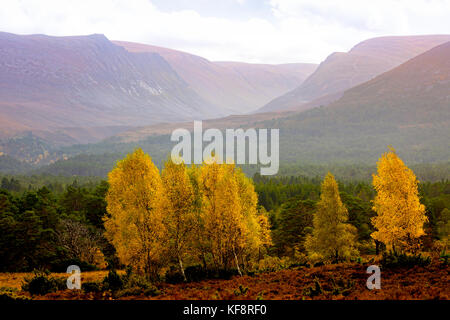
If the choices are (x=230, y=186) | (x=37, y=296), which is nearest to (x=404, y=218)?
(x=230, y=186)

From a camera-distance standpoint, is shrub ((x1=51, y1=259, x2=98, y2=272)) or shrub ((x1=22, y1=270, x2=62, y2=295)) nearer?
shrub ((x1=22, y1=270, x2=62, y2=295))

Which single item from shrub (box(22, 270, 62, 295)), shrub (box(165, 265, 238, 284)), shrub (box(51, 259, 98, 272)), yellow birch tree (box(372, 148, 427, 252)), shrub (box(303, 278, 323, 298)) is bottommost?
shrub (box(51, 259, 98, 272))

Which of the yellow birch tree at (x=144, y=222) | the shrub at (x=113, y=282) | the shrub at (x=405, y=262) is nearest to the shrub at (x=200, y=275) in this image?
the yellow birch tree at (x=144, y=222)

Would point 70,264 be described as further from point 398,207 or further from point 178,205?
point 398,207

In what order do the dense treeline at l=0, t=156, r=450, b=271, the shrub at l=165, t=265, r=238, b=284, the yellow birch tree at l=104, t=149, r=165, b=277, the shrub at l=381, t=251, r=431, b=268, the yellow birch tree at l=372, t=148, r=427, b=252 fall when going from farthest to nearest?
the dense treeline at l=0, t=156, r=450, b=271 → the yellow birch tree at l=372, t=148, r=427, b=252 → the yellow birch tree at l=104, t=149, r=165, b=277 → the shrub at l=165, t=265, r=238, b=284 → the shrub at l=381, t=251, r=431, b=268

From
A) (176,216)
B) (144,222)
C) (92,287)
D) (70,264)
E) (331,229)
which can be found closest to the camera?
(92,287)

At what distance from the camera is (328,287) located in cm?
1902

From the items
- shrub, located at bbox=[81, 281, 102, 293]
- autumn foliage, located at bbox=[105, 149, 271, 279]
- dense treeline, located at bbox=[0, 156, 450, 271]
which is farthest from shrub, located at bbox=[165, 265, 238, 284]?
shrub, located at bbox=[81, 281, 102, 293]

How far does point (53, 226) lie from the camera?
50.5 meters

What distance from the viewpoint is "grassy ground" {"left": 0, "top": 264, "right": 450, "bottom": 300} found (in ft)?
54.2

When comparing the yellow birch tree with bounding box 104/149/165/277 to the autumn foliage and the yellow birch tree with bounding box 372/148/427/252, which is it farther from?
the yellow birch tree with bounding box 372/148/427/252

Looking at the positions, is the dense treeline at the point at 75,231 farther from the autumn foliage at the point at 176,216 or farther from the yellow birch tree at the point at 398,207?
the yellow birch tree at the point at 398,207

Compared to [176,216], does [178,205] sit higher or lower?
higher

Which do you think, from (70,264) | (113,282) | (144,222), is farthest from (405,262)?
(70,264)
